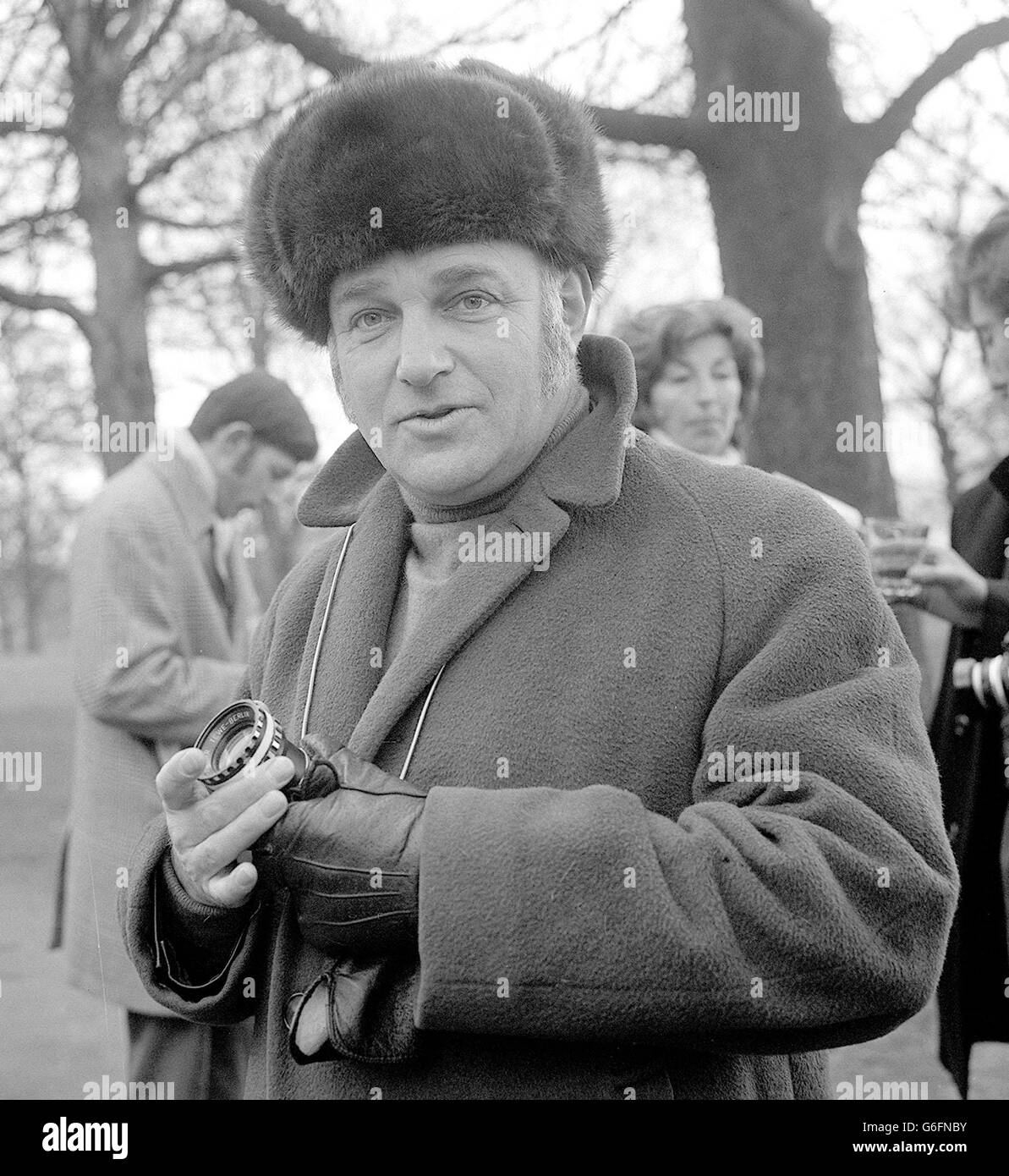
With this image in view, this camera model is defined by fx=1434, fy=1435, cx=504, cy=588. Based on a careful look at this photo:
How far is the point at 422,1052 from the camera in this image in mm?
1585

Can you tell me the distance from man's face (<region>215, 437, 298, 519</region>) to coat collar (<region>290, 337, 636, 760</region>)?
2050 millimetres

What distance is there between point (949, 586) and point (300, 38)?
3.14m

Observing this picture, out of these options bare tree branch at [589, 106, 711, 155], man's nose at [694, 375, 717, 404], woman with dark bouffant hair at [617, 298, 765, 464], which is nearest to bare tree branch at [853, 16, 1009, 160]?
bare tree branch at [589, 106, 711, 155]

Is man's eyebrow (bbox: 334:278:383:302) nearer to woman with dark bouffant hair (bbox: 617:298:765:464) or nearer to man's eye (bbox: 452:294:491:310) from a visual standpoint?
man's eye (bbox: 452:294:491:310)

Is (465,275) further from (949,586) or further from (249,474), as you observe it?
(249,474)

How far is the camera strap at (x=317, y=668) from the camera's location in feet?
5.49

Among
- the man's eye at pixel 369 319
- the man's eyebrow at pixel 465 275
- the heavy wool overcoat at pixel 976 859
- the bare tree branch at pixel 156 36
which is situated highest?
the bare tree branch at pixel 156 36

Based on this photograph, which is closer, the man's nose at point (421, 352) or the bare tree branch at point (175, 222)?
the man's nose at point (421, 352)

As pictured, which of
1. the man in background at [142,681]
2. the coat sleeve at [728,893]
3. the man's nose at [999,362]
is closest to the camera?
the coat sleeve at [728,893]

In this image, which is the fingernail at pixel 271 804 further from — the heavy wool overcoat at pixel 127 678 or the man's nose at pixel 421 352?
the heavy wool overcoat at pixel 127 678

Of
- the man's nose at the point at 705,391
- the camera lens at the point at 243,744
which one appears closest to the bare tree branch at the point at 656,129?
the man's nose at the point at 705,391

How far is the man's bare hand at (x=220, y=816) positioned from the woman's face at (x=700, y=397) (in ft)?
7.25
